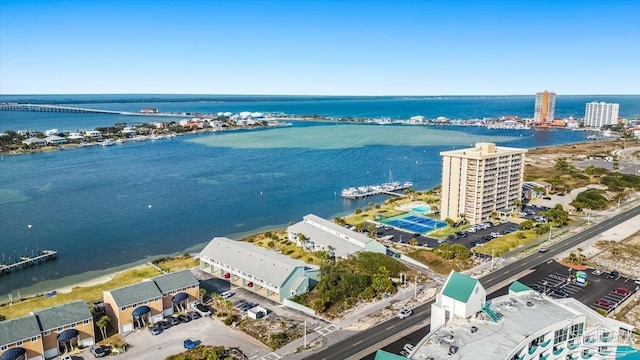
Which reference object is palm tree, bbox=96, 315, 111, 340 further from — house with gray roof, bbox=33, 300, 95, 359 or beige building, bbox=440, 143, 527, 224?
beige building, bbox=440, 143, 527, 224

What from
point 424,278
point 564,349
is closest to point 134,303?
point 424,278

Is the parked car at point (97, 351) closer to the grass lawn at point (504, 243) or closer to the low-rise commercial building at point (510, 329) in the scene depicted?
the low-rise commercial building at point (510, 329)

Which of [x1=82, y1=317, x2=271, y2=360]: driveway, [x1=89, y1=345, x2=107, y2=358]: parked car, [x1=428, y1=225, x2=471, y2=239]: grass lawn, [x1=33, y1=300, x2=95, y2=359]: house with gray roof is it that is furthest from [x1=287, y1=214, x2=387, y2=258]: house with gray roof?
[x1=33, y1=300, x2=95, y2=359]: house with gray roof

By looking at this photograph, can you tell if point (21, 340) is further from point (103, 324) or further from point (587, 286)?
point (587, 286)

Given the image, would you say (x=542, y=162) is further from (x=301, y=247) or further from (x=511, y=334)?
(x=511, y=334)

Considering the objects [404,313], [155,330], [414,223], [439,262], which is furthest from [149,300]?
[414,223]

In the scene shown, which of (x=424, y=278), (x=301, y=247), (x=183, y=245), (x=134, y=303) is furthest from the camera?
(x=183, y=245)
